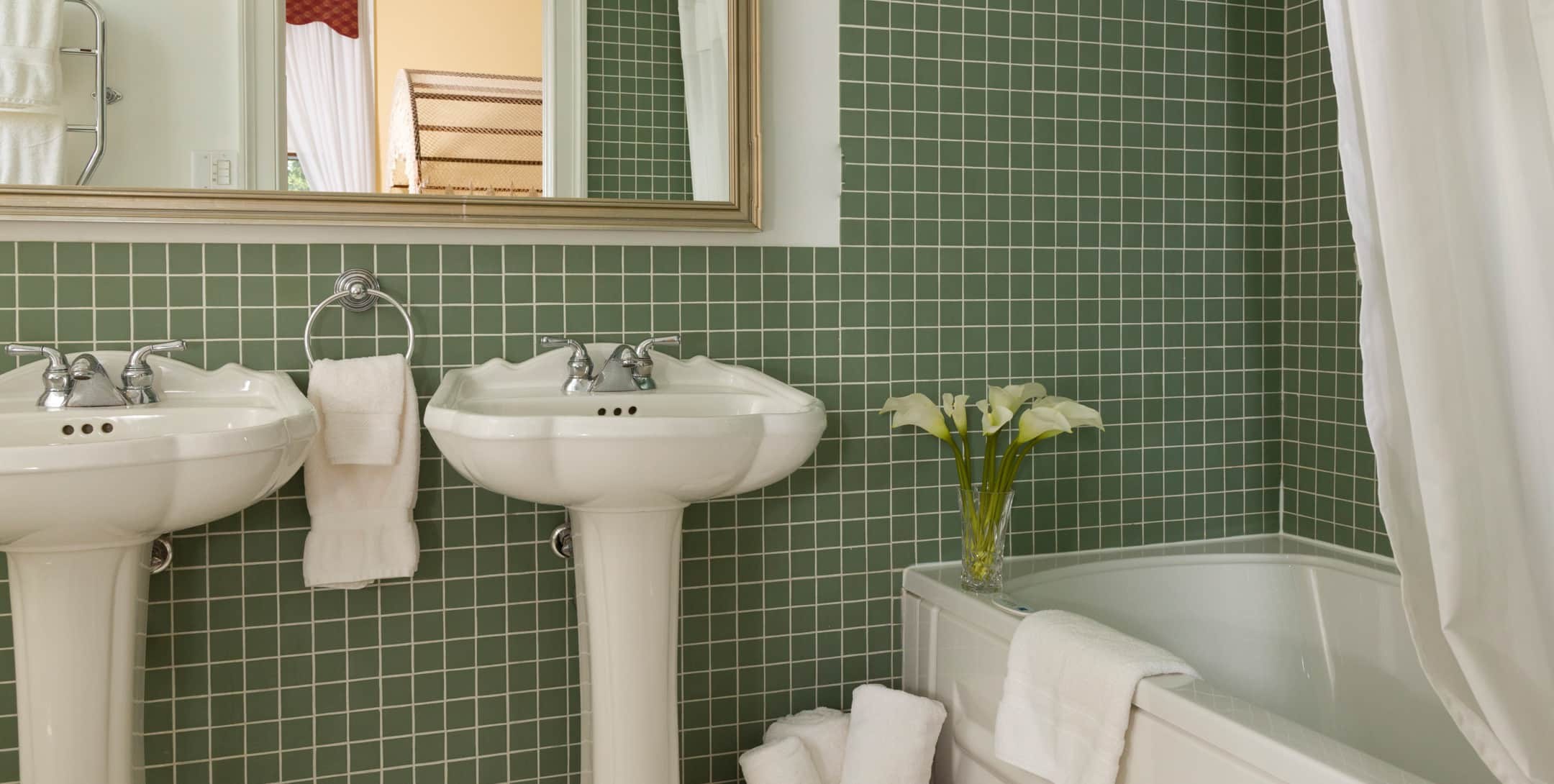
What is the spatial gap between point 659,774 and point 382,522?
57cm

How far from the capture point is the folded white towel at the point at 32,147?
1.60 metres

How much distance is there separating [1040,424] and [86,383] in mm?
1444

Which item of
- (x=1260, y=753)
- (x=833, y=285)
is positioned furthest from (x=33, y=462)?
(x=1260, y=753)

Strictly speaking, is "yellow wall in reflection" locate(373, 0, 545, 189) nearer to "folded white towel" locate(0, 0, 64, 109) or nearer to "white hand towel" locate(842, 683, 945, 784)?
"folded white towel" locate(0, 0, 64, 109)

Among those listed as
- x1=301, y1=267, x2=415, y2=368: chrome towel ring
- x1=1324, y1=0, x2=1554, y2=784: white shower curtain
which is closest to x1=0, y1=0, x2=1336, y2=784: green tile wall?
x1=301, y1=267, x2=415, y2=368: chrome towel ring

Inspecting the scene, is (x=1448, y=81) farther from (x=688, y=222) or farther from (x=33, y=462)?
(x=33, y=462)

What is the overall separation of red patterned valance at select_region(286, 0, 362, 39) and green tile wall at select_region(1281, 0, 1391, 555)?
180cm

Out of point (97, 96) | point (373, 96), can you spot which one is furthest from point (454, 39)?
point (97, 96)

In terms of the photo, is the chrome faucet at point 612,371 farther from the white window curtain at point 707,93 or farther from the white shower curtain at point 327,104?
the white shower curtain at point 327,104

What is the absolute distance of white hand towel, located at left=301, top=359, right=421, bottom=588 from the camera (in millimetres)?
1688

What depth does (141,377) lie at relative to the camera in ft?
5.24

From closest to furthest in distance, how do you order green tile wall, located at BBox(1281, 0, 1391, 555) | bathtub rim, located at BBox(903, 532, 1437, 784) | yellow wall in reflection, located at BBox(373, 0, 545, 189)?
bathtub rim, located at BBox(903, 532, 1437, 784) < yellow wall in reflection, located at BBox(373, 0, 545, 189) < green tile wall, located at BBox(1281, 0, 1391, 555)

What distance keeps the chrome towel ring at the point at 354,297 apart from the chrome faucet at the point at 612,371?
0.25 m

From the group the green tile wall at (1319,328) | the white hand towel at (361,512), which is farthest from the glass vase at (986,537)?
the white hand towel at (361,512)
